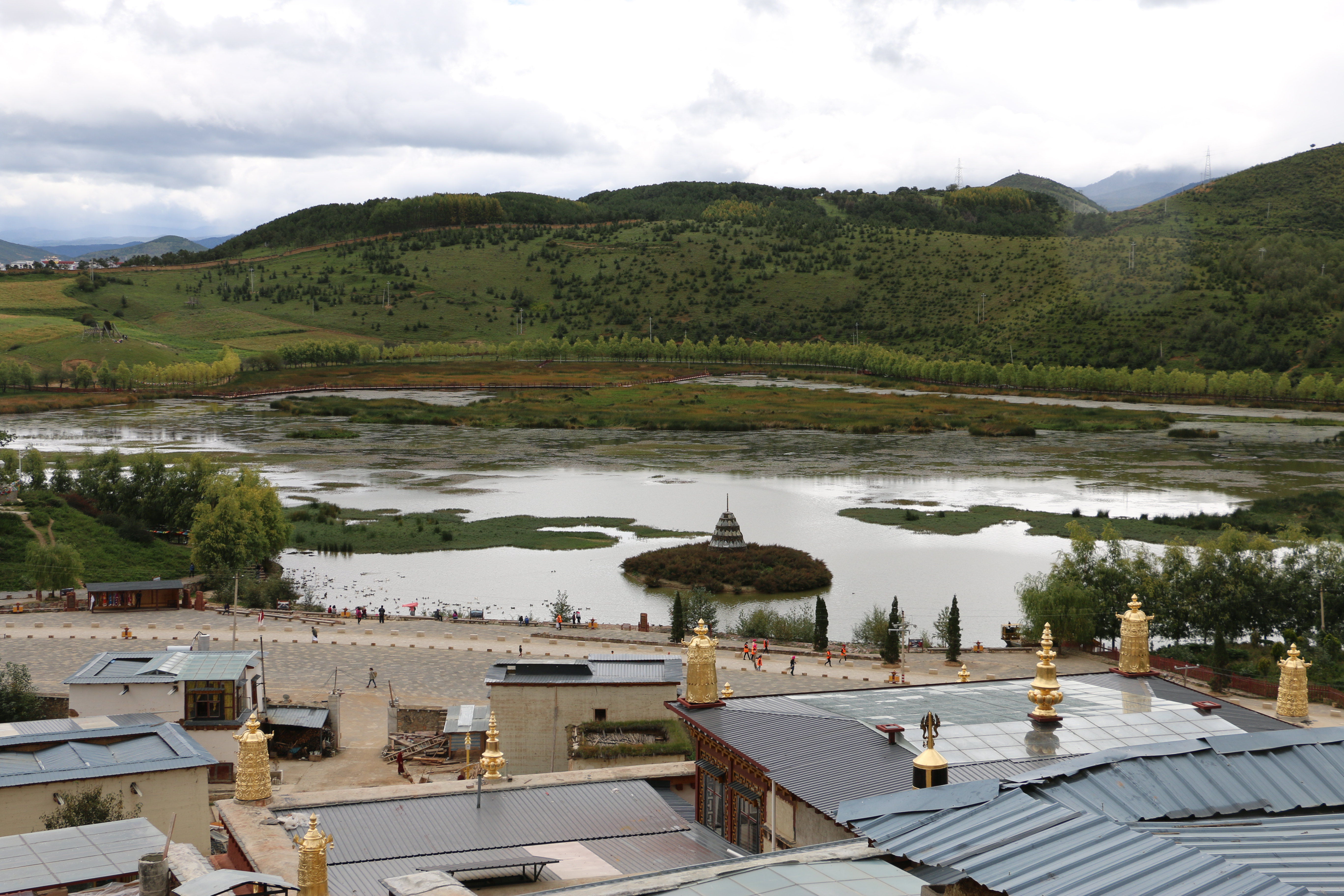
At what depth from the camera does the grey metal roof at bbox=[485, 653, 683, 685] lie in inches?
928

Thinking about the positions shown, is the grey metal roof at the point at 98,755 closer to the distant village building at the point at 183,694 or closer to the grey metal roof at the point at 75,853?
the grey metal roof at the point at 75,853

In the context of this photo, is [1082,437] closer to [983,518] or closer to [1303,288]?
[983,518]

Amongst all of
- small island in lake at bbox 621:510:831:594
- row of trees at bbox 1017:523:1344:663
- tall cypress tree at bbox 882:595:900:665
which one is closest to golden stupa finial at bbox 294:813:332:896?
tall cypress tree at bbox 882:595:900:665

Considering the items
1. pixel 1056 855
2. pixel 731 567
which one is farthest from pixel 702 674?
pixel 731 567

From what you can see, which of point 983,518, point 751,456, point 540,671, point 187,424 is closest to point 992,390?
point 751,456

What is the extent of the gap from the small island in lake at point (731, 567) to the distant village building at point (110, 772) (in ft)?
96.6

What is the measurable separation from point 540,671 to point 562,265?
167 m

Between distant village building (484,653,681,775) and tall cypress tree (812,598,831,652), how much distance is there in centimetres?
1222

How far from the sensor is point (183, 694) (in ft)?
80.1

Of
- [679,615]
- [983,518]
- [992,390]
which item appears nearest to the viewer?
[679,615]

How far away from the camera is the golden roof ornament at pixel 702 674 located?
1489 centimetres

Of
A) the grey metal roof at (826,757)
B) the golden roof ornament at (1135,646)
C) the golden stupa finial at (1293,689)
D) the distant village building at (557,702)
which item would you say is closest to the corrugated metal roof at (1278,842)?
the grey metal roof at (826,757)

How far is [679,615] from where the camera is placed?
117 feet

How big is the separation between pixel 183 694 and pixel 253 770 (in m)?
11.0
